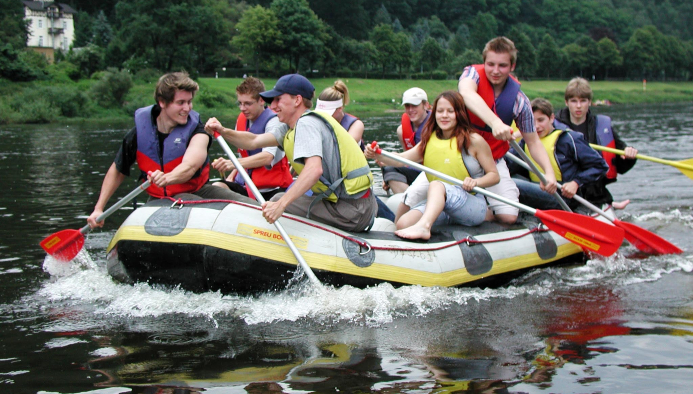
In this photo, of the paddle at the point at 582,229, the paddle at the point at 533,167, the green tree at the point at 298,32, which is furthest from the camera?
the green tree at the point at 298,32

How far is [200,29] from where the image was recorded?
55.1m

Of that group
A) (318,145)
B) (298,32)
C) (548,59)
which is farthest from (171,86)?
(548,59)

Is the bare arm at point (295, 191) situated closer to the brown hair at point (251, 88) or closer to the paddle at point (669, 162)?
the brown hair at point (251, 88)

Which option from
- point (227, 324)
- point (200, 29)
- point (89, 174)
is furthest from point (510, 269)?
point (200, 29)

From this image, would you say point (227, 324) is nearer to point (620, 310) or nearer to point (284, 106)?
point (284, 106)

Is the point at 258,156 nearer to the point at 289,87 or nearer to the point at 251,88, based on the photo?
the point at 251,88

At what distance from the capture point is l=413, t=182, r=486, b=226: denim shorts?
586 centimetres

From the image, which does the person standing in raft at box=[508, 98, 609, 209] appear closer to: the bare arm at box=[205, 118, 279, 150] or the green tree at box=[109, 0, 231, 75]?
the bare arm at box=[205, 118, 279, 150]

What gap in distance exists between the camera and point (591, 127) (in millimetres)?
7887

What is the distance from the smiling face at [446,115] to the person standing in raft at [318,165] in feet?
2.92

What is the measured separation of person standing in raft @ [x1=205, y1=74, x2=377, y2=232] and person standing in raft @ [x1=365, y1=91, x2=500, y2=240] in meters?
0.48

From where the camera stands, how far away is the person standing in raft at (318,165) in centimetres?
488

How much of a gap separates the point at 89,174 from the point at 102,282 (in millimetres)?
8340

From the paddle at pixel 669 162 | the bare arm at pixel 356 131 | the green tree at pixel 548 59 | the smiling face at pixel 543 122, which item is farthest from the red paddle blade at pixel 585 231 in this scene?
the green tree at pixel 548 59
